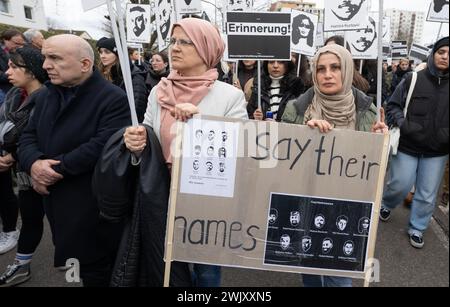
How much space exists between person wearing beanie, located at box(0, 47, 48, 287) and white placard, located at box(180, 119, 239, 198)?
1482 millimetres

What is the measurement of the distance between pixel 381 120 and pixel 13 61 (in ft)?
7.89

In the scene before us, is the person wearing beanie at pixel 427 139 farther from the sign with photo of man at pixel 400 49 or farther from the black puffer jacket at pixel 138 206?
the sign with photo of man at pixel 400 49

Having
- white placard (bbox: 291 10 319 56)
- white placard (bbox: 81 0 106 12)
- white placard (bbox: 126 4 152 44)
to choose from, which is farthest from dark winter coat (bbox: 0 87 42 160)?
white placard (bbox: 126 4 152 44)

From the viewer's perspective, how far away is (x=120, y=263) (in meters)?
1.89

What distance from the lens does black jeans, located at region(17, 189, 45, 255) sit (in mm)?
2770

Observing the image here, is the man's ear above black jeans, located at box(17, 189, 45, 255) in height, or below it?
above

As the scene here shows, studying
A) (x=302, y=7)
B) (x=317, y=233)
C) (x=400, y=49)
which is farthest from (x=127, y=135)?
(x=302, y=7)

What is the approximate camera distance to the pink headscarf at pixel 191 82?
1.84 m

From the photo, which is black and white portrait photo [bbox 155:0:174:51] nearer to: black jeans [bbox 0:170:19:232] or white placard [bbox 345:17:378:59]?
white placard [bbox 345:17:378:59]

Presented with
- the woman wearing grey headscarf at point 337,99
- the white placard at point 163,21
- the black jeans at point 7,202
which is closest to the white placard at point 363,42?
the white placard at point 163,21

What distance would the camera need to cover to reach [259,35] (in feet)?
11.1

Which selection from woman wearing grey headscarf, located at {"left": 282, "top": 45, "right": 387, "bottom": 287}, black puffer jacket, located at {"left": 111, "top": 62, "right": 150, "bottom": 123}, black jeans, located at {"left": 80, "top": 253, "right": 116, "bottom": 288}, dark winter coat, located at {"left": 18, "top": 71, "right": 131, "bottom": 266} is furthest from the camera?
black puffer jacket, located at {"left": 111, "top": 62, "right": 150, "bottom": 123}

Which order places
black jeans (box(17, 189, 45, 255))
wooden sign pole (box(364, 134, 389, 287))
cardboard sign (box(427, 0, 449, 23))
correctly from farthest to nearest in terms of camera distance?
black jeans (box(17, 189, 45, 255))
wooden sign pole (box(364, 134, 389, 287))
cardboard sign (box(427, 0, 449, 23))

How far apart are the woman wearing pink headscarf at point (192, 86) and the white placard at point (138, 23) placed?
16.7ft
